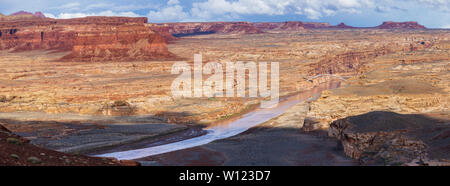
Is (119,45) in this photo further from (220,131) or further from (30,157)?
(30,157)

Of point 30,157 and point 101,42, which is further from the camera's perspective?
point 101,42

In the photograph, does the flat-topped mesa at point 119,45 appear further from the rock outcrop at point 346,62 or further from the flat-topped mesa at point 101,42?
the rock outcrop at point 346,62

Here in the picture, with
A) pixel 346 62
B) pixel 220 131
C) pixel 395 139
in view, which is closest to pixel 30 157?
pixel 395 139

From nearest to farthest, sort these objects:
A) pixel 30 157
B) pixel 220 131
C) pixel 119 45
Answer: pixel 30 157, pixel 220 131, pixel 119 45

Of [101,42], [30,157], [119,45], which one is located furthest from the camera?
[119,45]

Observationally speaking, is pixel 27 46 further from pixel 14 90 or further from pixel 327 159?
pixel 327 159

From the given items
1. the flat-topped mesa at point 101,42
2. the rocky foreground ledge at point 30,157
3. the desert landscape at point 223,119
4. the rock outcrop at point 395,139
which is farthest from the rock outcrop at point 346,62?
the rocky foreground ledge at point 30,157

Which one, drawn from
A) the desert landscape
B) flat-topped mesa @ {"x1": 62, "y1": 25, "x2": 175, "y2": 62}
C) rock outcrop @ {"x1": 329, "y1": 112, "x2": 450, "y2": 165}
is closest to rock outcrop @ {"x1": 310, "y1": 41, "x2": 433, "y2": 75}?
the desert landscape

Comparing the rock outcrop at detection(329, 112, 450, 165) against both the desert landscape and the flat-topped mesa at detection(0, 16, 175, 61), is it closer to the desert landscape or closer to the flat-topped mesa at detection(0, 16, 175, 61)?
the desert landscape
